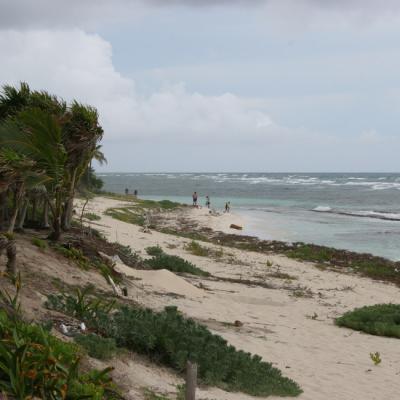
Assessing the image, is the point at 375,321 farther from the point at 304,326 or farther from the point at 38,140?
the point at 38,140

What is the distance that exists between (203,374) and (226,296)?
6.59 metres

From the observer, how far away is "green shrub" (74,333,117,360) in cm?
595

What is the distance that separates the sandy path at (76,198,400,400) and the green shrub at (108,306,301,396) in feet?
0.88

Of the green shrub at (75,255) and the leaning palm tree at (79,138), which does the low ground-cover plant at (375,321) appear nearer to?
the green shrub at (75,255)

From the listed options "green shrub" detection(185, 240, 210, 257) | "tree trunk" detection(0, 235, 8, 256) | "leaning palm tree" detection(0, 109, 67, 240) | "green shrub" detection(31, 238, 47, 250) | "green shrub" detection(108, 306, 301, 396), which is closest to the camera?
"green shrub" detection(108, 306, 301, 396)

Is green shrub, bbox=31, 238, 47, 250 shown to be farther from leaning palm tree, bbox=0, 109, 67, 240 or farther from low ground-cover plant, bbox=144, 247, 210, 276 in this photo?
low ground-cover plant, bbox=144, 247, 210, 276

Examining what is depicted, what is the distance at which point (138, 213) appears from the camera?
3988cm

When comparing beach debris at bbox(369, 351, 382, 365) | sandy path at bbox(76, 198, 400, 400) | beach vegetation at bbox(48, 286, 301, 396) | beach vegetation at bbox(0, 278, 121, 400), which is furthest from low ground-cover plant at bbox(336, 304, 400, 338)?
beach vegetation at bbox(0, 278, 121, 400)

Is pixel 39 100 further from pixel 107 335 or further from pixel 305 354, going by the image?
pixel 305 354

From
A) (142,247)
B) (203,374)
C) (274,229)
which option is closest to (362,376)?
(203,374)

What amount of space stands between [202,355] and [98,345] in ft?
4.49

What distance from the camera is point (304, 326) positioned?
10961mm

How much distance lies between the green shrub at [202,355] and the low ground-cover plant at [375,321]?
15.3 feet

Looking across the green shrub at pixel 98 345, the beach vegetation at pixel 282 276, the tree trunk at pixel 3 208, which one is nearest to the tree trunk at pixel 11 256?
the green shrub at pixel 98 345
